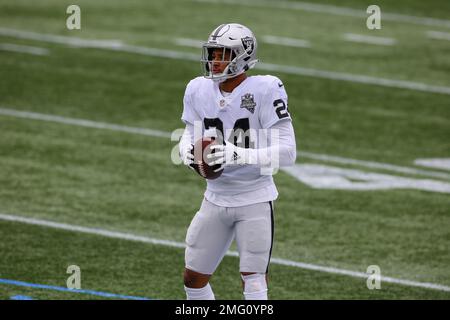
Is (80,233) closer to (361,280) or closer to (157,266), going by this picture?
(157,266)

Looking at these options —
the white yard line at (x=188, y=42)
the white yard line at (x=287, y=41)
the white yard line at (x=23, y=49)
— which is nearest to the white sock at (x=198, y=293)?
the white yard line at (x=23, y=49)

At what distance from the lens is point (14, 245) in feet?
29.0

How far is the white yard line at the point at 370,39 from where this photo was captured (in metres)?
17.3

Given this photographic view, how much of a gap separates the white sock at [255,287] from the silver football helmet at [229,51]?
1.29 m

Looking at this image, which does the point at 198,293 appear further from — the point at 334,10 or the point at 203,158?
the point at 334,10

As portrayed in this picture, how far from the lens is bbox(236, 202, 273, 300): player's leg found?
6301 mm

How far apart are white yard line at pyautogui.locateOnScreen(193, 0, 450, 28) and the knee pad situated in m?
13.4

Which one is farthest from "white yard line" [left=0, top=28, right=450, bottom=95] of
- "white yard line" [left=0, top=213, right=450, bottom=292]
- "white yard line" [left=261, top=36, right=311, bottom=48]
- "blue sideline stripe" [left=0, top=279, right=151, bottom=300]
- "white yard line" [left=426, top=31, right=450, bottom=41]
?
"blue sideline stripe" [left=0, top=279, right=151, bottom=300]

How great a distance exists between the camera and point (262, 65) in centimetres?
1562

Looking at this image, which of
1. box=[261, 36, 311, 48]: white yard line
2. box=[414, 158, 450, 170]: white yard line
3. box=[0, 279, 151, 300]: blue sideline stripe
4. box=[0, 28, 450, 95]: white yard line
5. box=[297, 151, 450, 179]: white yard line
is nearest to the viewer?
box=[0, 279, 151, 300]: blue sideline stripe

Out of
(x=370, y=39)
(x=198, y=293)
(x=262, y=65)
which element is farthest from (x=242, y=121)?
(x=370, y=39)

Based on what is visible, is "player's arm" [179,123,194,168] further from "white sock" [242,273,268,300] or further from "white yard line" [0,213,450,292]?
"white yard line" [0,213,450,292]

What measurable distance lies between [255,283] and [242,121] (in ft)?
3.38

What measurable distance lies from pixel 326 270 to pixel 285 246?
647 mm
